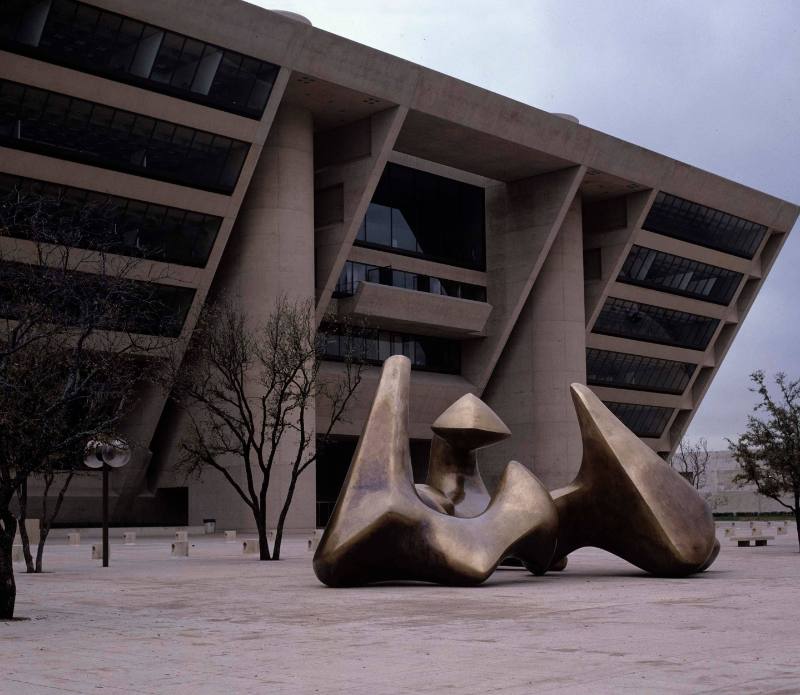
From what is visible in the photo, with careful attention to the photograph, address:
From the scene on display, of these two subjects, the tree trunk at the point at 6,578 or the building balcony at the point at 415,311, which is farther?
the building balcony at the point at 415,311

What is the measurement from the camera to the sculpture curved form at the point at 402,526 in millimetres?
19625

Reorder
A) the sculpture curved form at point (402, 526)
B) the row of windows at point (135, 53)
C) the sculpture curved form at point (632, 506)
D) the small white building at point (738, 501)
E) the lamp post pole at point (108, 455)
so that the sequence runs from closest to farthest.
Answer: the sculpture curved form at point (402, 526)
the sculpture curved form at point (632, 506)
the lamp post pole at point (108, 455)
the row of windows at point (135, 53)
the small white building at point (738, 501)

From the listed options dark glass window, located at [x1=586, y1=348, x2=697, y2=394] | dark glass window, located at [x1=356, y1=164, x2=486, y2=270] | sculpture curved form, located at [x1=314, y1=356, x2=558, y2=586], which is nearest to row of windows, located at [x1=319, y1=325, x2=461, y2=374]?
dark glass window, located at [x1=356, y1=164, x2=486, y2=270]

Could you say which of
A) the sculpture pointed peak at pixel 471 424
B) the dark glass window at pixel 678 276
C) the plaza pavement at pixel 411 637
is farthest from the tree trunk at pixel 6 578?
the dark glass window at pixel 678 276

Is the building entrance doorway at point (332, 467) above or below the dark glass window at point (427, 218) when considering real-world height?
below

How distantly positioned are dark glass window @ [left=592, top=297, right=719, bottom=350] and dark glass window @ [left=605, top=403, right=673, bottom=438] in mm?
4872

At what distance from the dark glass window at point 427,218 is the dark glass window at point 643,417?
15860mm

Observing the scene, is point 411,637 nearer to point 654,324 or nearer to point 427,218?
point 427,218

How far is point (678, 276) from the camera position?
7594cm

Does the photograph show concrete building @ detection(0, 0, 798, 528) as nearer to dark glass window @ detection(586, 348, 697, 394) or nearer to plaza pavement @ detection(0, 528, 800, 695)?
dark glass window @ detection(586, 348, 697, 394)

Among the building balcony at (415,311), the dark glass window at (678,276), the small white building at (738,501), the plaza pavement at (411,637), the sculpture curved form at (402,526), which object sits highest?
the dark glass window at (678,276)

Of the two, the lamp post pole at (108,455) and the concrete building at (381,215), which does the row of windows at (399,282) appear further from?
the lamp post pole at (108,455)

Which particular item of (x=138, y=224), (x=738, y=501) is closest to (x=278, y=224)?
(x=138, y=224)

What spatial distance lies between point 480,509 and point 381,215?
45.6 m
